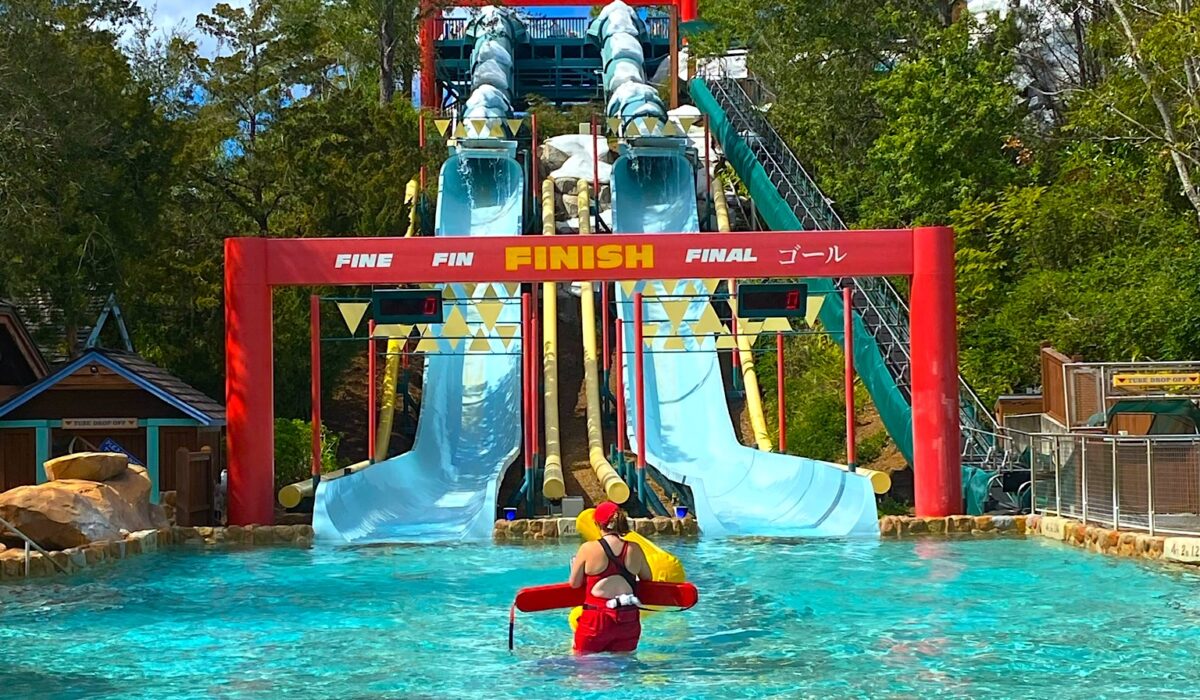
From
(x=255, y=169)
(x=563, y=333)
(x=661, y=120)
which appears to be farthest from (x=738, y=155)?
(x=255, y=169)

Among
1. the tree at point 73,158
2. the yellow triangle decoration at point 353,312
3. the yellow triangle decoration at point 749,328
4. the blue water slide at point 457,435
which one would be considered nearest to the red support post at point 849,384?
the yellow triangle decoration at point 749,328

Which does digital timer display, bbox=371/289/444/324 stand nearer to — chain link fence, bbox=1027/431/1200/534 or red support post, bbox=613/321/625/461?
red support post, bbox=613/321/625/461

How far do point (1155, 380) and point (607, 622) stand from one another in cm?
1067

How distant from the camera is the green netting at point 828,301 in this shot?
73.3 ft

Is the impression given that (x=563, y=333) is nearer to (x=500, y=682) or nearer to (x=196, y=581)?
(x=196, y=581)

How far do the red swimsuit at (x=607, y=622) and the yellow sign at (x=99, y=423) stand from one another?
40.0 ft

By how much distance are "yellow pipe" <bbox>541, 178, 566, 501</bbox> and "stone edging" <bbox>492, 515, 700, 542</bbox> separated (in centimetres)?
147

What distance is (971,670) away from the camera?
9.70 meters

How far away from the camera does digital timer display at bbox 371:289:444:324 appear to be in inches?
756

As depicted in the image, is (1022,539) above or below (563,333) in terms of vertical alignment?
below

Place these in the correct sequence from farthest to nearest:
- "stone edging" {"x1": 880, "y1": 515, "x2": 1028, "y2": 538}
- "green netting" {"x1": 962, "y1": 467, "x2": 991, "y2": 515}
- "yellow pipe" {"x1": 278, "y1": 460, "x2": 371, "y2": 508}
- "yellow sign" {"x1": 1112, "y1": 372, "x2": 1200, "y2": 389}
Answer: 1. "green netting" {"x1": 962, "y1": 467, "x2": 991, "y2": 515}
2. "yellow pipe" {"x1": 278, "y1": 460, "x2": 371, "y2": 508}
3. "yellow sign" {"x1": 1112, "y1": 372, "x2": 1200, "y2": 389}
4. "stone edging" {"x1": 880, "y1": 515, "x2": 1028, "y2": 538}

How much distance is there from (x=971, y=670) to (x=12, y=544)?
10978mm

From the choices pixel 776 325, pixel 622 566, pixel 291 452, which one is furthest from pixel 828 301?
pixel 622 566

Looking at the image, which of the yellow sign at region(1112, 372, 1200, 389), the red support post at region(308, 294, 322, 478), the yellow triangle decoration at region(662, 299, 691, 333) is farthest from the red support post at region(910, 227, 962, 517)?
the red support post at region(308, 294, 322, 478)
